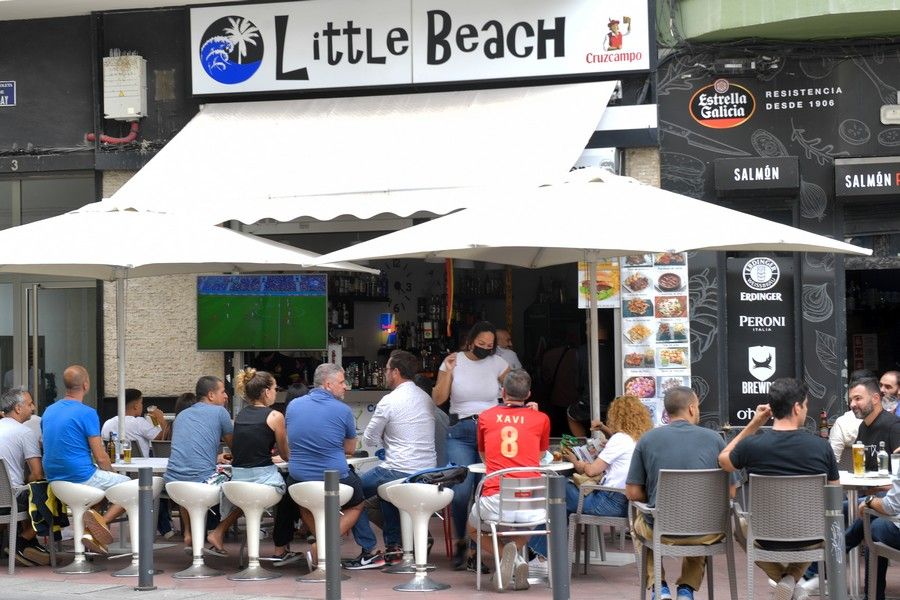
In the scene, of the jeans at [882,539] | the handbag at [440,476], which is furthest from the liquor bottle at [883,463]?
the handbag at [440,476]

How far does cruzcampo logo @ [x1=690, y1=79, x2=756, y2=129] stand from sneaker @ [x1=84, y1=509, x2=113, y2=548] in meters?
7.08

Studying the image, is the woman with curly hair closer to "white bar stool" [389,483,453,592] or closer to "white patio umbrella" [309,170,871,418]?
"white bar stool" [389,483,453,592]

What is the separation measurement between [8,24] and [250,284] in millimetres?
4347

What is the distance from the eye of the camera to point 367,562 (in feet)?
33.8

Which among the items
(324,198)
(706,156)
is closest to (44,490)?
(324,198)

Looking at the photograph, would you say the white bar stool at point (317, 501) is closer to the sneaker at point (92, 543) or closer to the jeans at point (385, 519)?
the jeans at point (385, 519)

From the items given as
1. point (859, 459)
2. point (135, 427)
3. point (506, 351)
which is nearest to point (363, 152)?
point (506, 351)

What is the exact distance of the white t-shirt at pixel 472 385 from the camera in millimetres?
11336

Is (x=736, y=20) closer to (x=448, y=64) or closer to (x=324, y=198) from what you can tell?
(x=448, y=64)

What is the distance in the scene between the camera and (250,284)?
14.6 metres

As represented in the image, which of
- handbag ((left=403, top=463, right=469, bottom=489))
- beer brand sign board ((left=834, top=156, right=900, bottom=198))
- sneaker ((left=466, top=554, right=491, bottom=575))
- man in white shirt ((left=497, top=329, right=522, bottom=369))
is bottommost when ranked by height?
sneaker ((left=466, top=554, right=491, bottom=575))

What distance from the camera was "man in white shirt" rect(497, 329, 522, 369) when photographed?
12433 mm

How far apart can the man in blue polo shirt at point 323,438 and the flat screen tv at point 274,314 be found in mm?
4423

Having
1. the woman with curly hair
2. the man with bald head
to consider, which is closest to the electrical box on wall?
the man with bald head
